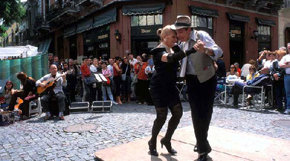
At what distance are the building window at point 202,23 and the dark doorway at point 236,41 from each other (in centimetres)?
206

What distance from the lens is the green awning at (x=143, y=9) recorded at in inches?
541

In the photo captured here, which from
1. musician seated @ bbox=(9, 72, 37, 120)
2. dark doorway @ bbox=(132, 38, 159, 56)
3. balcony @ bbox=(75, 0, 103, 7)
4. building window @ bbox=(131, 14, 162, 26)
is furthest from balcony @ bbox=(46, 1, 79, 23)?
musician seated @ bbox=(9, 72, 37, 120)

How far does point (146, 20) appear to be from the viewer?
1423 cm

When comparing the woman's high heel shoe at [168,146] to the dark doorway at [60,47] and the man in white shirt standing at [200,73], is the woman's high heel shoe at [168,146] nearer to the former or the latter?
the man in white shirt standing at [200,73]

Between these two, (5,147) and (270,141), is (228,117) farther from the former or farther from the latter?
(5,147)

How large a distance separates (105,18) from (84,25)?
3224 mm

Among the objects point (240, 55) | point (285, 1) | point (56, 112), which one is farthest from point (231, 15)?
point (56, 112)

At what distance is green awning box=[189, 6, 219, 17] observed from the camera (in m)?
14.2

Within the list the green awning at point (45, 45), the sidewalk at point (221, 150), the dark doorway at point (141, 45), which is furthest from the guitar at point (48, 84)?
the green awning at point (45, 45)

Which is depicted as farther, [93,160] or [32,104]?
[32,104]

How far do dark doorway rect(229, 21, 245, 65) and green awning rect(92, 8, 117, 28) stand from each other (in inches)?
296

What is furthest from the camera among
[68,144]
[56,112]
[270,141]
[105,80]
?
[105,80]

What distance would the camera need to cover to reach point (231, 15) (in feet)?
52.8

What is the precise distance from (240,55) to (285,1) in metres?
7.06
